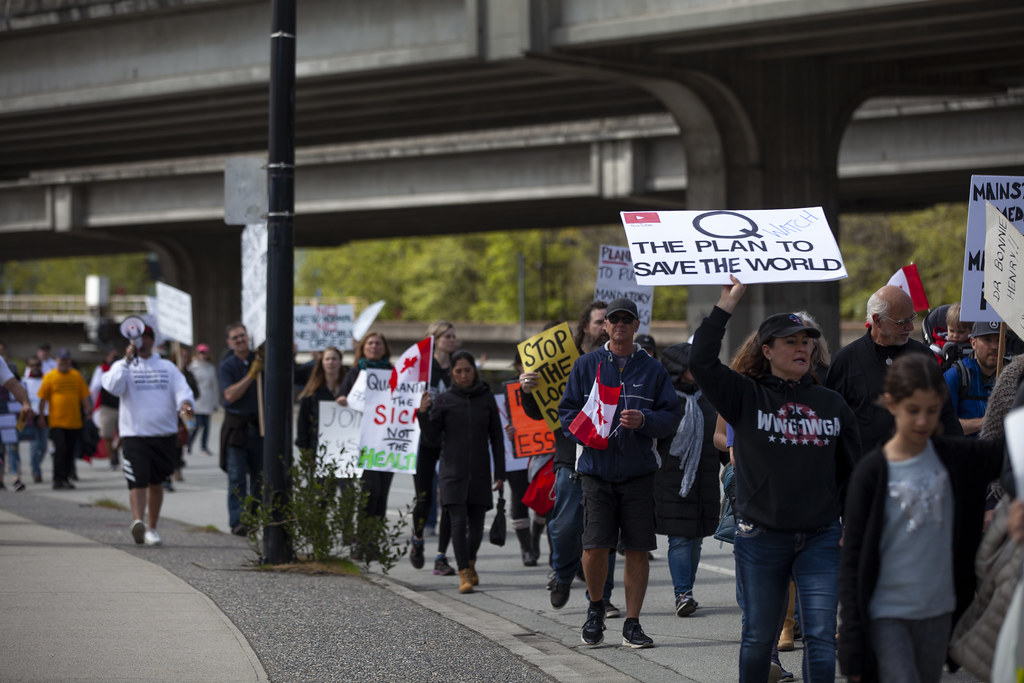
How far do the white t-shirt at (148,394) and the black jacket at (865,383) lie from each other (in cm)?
689

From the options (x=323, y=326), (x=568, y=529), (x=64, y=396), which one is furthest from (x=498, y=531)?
(x=64, y=396)

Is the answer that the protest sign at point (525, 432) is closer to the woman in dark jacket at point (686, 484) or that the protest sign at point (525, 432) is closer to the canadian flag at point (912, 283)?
the woman in dark jacket at point (686, 484)

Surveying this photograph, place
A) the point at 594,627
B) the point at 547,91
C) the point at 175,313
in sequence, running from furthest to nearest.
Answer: the point at 547,91, the point at 175,313, the point at 594,627

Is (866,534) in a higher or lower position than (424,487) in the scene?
higher

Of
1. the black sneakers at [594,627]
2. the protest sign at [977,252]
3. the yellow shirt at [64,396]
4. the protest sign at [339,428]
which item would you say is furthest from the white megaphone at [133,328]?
the yellow shirt at [64,396]

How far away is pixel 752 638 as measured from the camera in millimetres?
5688

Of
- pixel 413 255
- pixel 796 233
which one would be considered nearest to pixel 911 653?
pixel 796 233

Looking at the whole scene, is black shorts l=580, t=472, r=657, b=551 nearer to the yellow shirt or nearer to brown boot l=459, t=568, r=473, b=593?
brown boot l=459, t=568, r=473, b=593

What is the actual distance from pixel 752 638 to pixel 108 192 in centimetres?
3922

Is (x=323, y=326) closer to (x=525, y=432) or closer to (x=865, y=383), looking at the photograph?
(x=525, y=432)

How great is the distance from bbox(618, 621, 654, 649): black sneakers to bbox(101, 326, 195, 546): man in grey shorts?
5.19 metres

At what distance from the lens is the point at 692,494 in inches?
357

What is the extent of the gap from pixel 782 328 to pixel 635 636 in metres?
2.72

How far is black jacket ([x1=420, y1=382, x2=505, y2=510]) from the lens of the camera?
10.1 m
